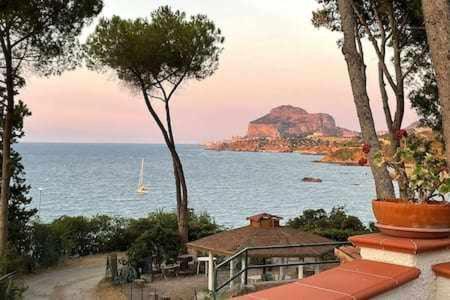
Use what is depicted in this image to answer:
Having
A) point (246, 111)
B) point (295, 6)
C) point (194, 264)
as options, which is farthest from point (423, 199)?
point (246, 111)

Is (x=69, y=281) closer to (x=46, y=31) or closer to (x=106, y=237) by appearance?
(x=106, y=237)

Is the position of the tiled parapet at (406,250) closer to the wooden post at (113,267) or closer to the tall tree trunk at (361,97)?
the tall tree trunk at (361,97)

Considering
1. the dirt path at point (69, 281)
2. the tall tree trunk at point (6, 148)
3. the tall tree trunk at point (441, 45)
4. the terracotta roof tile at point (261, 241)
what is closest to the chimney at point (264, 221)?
the terracotta roof tile at point (261, 241)

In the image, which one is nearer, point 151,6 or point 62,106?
point 151,6

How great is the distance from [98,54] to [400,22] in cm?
1072

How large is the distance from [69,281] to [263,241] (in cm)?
658

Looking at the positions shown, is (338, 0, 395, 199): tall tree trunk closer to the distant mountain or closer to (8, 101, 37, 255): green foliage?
(8, 101, 37, 255): green foliage

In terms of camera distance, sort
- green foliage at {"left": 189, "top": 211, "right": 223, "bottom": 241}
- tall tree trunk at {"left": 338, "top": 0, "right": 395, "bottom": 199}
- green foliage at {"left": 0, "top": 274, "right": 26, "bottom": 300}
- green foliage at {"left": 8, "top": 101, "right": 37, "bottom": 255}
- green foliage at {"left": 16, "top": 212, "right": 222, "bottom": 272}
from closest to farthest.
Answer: tall tree trunk at {"left": 338, "top": 0, "right": 395, "bottom": 199}, green foliage at {"left": 0, "top": 274, "right": 26, "bottom": 300}, green foliage at {"left": 16, "top": 212, "right": 222, "bottom": 272}, green foliage at {"left": 8, "top": 101, "right": 37, "bottom": 255}, green foliage at {"left": 189, "top": 211, "right": 223, "bottom": 241}

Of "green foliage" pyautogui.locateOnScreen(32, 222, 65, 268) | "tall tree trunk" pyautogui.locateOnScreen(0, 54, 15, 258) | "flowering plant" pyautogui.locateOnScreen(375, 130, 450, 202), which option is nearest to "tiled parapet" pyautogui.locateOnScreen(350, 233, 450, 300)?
"flowering plant" pyautogui.locateOnScreen(375, 130, 450, 202)

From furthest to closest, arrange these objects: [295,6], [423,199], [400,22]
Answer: [400,22], [295,6], [423,199]

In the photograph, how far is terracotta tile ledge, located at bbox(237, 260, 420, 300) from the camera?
157 cm

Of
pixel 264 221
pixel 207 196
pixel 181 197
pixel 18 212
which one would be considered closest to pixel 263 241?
pixel 264 221

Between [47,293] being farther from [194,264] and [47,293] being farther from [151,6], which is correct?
[151,6]

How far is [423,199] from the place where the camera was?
2184mm
